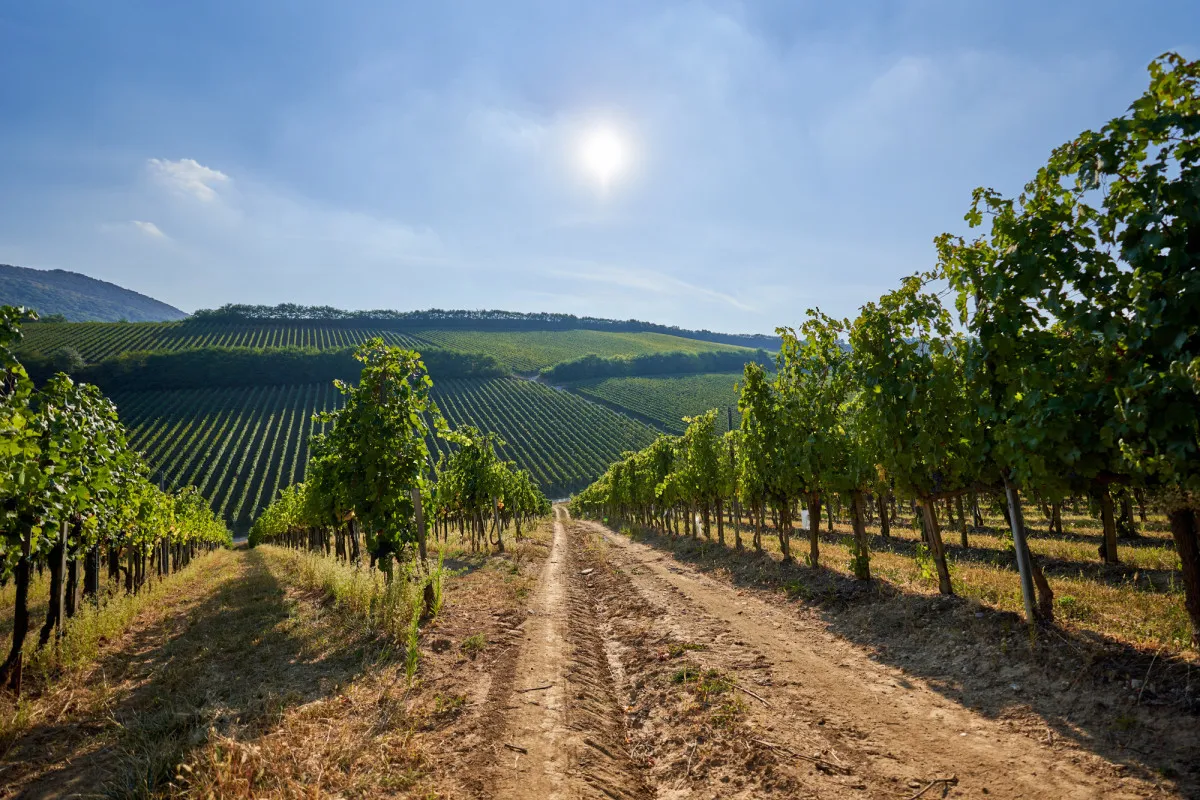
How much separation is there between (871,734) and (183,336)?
148 metres

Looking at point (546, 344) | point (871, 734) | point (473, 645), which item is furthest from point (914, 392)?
point (546, 344)

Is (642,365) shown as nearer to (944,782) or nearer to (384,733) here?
(384,733)

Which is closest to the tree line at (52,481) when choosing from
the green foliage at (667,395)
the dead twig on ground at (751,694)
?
the dead twig on ground at (751,694)

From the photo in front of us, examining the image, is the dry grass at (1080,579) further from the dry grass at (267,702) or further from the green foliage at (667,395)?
the green foliage at (667,395)

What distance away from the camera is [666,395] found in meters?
113

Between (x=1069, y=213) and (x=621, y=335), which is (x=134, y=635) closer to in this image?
(x=1069, y=213)

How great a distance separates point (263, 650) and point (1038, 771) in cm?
985

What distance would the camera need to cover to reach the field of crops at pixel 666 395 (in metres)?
98.2

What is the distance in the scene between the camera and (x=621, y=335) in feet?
573

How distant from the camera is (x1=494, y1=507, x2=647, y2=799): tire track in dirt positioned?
4.43 metres

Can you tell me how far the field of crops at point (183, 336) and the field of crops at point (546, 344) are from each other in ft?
45.1

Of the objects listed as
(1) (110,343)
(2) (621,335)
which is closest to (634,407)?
(2) (621,335)

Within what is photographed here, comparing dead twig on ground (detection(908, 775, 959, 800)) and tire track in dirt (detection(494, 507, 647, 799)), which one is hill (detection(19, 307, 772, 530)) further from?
dead twig on ground (detection(908, 775, 959, 800))

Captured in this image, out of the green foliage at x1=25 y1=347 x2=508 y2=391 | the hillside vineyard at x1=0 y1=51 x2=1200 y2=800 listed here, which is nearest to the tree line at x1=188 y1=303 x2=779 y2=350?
the green foliage at x1=25 y1=347 x2=508 y2=391
